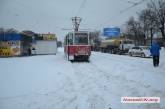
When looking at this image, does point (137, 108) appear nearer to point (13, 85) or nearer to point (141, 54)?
point (13, 85)

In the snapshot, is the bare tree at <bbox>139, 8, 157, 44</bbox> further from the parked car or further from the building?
the building

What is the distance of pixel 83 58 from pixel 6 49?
23043mm

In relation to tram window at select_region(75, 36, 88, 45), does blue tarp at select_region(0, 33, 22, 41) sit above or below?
above

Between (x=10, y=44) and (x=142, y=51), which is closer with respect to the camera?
(x=142, y=51)

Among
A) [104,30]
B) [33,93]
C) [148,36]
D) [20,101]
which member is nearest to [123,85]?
[33,93]

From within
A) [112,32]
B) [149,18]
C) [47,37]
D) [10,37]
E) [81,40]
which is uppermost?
[149,18]

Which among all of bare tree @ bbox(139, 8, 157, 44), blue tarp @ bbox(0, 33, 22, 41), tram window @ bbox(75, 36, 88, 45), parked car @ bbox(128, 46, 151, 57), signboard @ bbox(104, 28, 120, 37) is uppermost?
bare tree @ bbox(139, 8, 157, 44)

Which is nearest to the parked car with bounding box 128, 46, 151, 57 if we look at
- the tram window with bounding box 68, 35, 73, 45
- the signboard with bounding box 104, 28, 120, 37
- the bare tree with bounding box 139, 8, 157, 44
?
the tram window with bounding box 68, 35, 73, 45

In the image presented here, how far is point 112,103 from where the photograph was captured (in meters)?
9.16

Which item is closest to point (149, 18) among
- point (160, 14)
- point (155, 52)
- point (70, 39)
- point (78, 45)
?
point (160, 14)

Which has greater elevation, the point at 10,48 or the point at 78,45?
the point at 78,45

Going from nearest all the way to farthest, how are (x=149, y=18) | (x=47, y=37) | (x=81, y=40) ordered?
1. (x=81, y=40)
2. (x=47, y=37)
3. (x=149, y=18)

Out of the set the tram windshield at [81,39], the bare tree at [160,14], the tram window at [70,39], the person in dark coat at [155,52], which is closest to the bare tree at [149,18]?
the bare tree at [160,14]

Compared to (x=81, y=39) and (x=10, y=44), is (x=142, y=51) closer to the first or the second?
(x=81, y=39)
